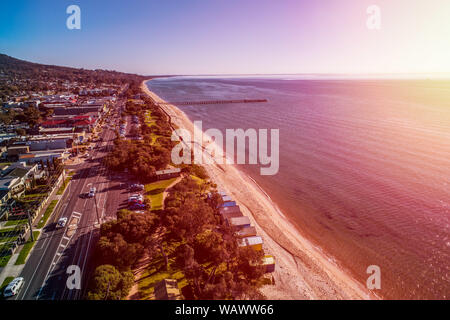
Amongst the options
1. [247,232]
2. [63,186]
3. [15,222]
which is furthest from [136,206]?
[247,232]

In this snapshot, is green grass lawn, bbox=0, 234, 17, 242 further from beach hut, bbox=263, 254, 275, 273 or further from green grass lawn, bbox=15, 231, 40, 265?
beach hut, bbox=263, 254, 275, 273

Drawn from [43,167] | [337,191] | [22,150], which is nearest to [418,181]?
[337,191]

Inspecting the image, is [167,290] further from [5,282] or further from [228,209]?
[228,209]

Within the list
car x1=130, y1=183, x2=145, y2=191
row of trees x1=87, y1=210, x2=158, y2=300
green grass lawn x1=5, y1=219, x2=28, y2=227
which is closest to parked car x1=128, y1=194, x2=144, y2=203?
car x1=130, y1=183, x2=145, y2=191

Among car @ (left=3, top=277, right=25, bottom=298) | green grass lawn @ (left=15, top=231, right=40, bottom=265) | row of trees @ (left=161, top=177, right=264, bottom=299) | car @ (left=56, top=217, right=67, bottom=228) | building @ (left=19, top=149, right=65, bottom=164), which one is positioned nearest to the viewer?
row of trees @ (left=161, top=177, right=264, bottom=299)

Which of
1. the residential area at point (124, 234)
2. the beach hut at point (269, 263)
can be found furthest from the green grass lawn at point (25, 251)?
the beach hut at point (269, 263)

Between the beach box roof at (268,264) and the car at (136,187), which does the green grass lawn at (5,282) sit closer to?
the car at (136,187)

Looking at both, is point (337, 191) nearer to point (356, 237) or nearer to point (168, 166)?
point (356, 237)
